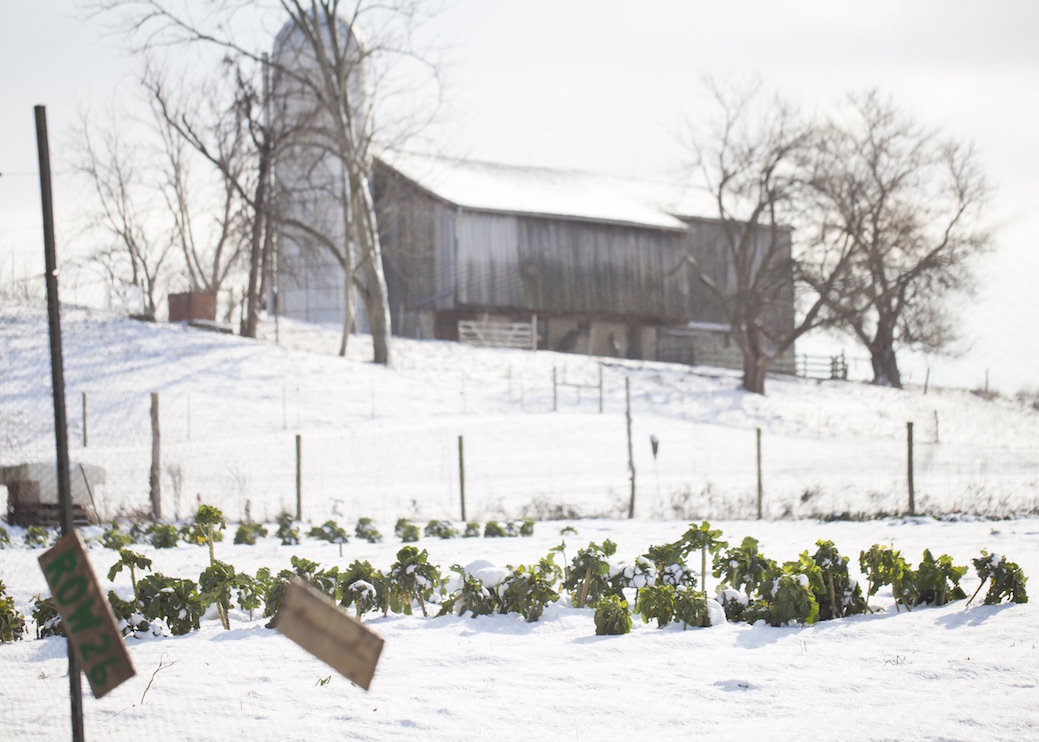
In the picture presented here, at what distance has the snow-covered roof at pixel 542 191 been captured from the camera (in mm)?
41219

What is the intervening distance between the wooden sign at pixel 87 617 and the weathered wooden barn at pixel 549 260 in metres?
34.4

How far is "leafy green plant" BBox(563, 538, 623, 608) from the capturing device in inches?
312

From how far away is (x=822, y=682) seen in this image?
575cm

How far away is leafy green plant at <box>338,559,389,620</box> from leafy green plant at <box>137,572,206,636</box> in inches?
35.8

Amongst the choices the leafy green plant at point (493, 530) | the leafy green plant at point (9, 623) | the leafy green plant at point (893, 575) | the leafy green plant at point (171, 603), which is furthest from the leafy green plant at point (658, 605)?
the leafy green plant at point (493, 530)

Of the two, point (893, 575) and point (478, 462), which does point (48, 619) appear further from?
point (478, 462)

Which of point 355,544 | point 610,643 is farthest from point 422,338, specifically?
point 610,643

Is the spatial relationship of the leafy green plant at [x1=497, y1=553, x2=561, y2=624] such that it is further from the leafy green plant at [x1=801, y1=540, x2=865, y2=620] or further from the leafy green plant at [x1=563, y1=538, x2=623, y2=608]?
the leafy green plant at [x1=801, y1=540, x2=865, y2=620]

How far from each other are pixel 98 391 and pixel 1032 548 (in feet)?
66.3

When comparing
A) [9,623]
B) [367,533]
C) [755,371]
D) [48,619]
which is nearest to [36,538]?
[367,533]

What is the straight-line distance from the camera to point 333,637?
2998mm

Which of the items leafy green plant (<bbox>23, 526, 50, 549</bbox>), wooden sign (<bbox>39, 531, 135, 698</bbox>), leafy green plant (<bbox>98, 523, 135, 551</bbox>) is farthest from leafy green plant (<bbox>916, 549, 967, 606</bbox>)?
leafy green plant (<bbox>23, 526, 50, 549</bbox>)

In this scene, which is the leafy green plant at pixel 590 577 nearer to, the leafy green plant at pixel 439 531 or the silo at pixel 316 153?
the leafy green plant at pixel 439 531

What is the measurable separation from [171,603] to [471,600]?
1960mm
